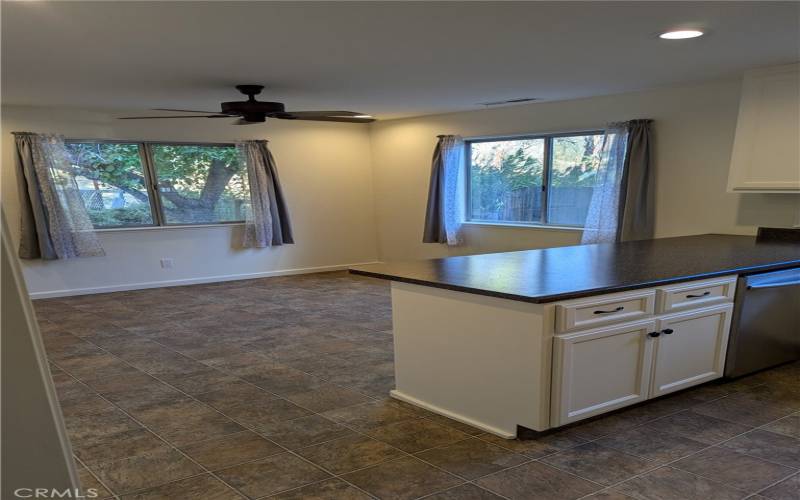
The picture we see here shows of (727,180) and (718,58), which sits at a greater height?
(718,58)

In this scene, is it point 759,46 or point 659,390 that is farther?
point 759,46

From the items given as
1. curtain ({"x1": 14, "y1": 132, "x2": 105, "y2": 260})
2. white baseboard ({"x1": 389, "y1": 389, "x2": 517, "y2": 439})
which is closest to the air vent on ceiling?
Answer: white baseboard ({"x1": 389, "y1": 389, "x2": 517, "y2": 439})

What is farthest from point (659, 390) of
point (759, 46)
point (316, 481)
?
point (759, 46)

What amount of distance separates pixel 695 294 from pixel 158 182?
5.91 m

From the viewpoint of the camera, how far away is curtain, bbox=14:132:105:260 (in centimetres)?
538

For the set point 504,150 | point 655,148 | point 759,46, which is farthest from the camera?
point 504,150

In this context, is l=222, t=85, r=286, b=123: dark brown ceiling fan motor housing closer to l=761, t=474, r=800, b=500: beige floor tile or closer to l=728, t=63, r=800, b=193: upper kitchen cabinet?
l=728, t=63, r=800, b=193: upper kitchen cabinet

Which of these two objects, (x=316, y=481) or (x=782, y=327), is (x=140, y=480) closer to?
(x=316, y=481)

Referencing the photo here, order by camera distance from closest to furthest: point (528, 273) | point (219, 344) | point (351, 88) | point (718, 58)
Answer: point (528, 273)
point (718, 58)
point (219, 344)
point (351, 88)

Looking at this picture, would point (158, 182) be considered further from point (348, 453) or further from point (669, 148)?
point (669, 148)

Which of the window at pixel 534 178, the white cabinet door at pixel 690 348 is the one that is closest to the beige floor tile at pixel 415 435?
the white cabinet door at pixel 690 348

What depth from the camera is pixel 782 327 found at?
10.8 ft

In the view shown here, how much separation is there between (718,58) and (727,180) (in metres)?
1.22

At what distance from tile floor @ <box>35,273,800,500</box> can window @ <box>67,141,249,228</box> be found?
241 cm
